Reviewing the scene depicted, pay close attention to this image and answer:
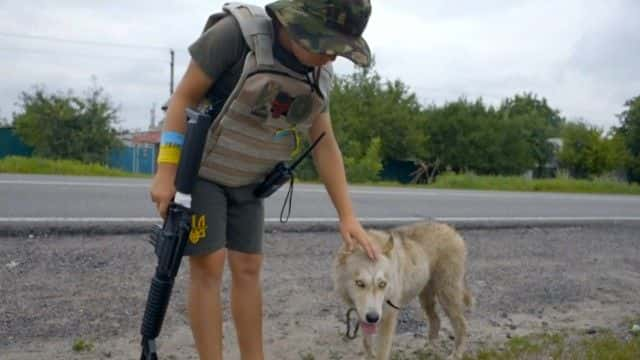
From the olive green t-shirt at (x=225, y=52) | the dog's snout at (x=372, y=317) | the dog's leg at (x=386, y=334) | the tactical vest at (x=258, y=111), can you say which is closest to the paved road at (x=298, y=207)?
the dog's leg at (x=386, y=334)

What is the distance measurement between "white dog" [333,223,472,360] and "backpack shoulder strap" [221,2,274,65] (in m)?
1.32

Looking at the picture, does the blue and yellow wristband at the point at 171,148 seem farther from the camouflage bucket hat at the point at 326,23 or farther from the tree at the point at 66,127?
the tree at the point at 66,127

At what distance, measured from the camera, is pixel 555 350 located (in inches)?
156

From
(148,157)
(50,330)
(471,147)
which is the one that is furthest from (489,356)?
(471,147)

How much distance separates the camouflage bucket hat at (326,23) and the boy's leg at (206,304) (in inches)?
40.1

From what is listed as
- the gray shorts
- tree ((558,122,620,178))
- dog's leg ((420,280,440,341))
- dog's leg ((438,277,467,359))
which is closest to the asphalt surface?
dog's leg ((420,280,440,341))

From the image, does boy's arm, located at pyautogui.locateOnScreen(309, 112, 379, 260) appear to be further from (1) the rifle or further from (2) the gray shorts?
(1) the rifle

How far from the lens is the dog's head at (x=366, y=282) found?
3.29 meters

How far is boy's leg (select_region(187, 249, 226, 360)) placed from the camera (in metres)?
2.82

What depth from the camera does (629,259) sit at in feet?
23.5

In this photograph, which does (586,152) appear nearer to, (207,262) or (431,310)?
(431,310)

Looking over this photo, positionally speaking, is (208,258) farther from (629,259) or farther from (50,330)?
(629,259)

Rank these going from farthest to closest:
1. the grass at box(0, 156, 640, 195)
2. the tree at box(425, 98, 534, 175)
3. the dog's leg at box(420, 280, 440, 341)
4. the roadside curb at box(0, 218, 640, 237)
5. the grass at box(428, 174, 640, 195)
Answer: the tree at box(425, 98, 534, 175), the grass at box(428, 174, 640, 195), the grass at box(0, 156, 640, 195), the roadside curb at box(0, 218, 640, 237), the dog's leg at box(420, 280, 440, 341)

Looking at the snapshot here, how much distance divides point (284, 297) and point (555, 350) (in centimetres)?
195
